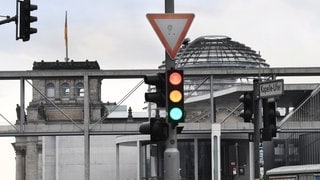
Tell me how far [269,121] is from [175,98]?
6204 mm

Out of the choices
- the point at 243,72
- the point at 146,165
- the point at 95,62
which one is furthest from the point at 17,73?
the point at 95,62

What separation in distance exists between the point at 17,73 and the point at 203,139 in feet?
118

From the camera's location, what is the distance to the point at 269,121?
811 inches

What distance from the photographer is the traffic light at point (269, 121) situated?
20.5 m

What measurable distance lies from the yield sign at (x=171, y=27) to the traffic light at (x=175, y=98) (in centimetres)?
50

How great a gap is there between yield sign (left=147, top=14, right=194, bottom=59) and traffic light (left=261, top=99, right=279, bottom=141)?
20.2 feet

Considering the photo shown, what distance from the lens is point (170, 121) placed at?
15.1 metres

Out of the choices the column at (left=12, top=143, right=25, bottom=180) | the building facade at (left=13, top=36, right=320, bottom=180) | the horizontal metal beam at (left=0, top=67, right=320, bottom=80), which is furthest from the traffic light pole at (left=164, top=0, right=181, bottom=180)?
the column at (left=12, top=143, right=25, bottom=180)

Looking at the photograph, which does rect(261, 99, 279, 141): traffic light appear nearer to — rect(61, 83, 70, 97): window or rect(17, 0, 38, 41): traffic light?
rect(17, 0, 38, 41): traffic light

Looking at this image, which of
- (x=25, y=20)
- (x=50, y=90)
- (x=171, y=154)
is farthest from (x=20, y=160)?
(x=171, y=154)

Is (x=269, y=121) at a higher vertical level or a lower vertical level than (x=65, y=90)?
lower

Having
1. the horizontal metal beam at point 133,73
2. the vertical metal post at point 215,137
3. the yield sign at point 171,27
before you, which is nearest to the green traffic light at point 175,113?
the yield sign at point 171,27

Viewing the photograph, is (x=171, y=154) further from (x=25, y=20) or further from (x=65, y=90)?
(x=65, y=90)

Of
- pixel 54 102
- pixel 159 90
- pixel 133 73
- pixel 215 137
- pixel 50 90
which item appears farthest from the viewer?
pixel 50 90
